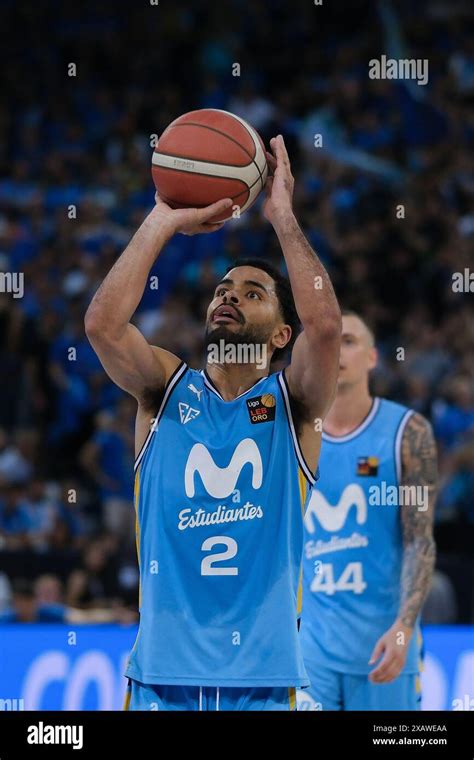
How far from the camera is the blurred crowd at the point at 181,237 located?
9977mm

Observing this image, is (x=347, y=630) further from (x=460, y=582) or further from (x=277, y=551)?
(x=460, y=582)

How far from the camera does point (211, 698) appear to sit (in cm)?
400

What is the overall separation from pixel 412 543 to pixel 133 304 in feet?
7.48

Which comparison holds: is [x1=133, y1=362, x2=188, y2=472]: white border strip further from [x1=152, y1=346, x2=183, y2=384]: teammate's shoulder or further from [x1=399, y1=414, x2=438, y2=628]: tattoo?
[x1=399, y1=414, x2=438, y2=628]: tattoo

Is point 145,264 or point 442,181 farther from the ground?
point 442,181

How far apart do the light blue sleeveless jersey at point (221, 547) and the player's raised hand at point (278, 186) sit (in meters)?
0.66

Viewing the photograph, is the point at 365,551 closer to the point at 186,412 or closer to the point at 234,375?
the point at 234,375

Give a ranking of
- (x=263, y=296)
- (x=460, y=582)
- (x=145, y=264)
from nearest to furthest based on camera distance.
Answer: (x=145, y=264), (x=263, y=296), (x=460, y=582)

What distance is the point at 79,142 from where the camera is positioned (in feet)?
45.3

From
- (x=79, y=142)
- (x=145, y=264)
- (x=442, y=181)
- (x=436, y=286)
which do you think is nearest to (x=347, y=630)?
(x=145, y=264)

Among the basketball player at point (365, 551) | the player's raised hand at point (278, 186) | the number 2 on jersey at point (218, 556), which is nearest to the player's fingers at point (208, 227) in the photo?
the player's raised hand at point (278, 186)

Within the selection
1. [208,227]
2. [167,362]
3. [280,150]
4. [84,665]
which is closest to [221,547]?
[167,362]

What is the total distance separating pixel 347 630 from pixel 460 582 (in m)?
2.74

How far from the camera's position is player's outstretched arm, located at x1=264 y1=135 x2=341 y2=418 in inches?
161
